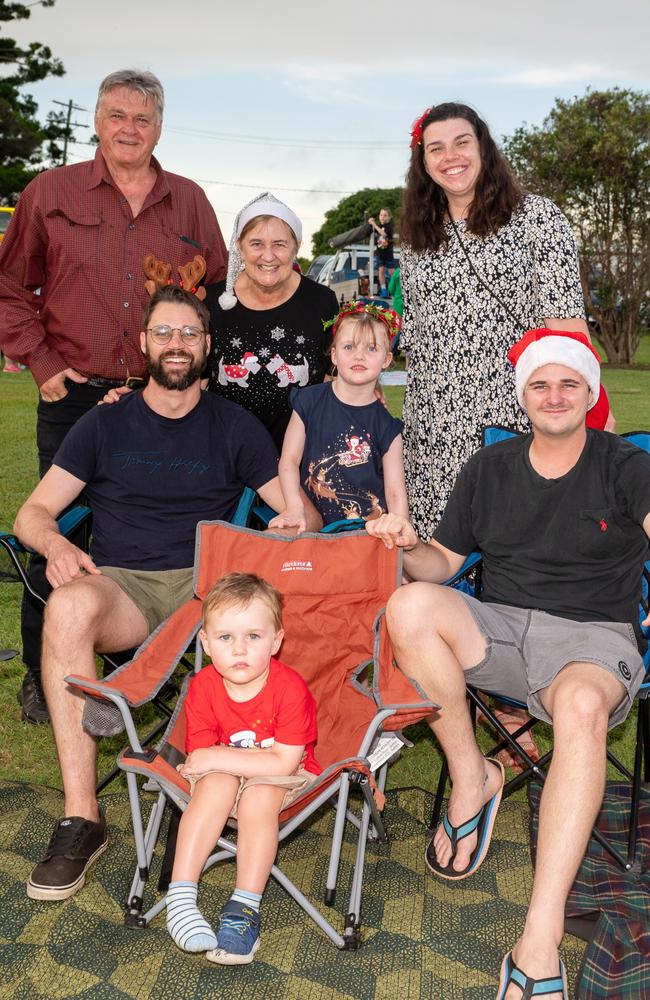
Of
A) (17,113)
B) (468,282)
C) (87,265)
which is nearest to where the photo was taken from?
(468,282)

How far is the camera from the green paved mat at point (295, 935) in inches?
87.3

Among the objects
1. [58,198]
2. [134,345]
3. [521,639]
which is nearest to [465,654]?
[521,639]

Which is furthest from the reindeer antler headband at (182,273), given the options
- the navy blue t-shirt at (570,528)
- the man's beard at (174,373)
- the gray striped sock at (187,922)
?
the gray striped sock at (187,922)

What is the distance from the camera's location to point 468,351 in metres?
3.24

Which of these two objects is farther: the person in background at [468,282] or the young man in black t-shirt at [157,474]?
the person in background at [468,282]

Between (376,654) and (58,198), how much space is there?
219 cm

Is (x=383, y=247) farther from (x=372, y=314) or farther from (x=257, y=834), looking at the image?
(x=257, y=834)

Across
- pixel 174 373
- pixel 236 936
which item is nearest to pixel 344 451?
pixel 174 373

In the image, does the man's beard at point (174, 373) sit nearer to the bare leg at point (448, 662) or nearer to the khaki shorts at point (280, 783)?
the bare leg at point (448, 662)

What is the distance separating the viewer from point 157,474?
10.4 ft

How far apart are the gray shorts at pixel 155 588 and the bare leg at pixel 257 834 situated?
83cm

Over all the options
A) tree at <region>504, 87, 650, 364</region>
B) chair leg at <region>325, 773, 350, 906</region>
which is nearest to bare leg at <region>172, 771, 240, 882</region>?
chair leg at <region>325, 773, 350, 906</region>

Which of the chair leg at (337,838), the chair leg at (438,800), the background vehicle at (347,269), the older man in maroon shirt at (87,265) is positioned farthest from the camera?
the background vehicle at (347,269)

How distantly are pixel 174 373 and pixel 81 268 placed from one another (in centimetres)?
85
